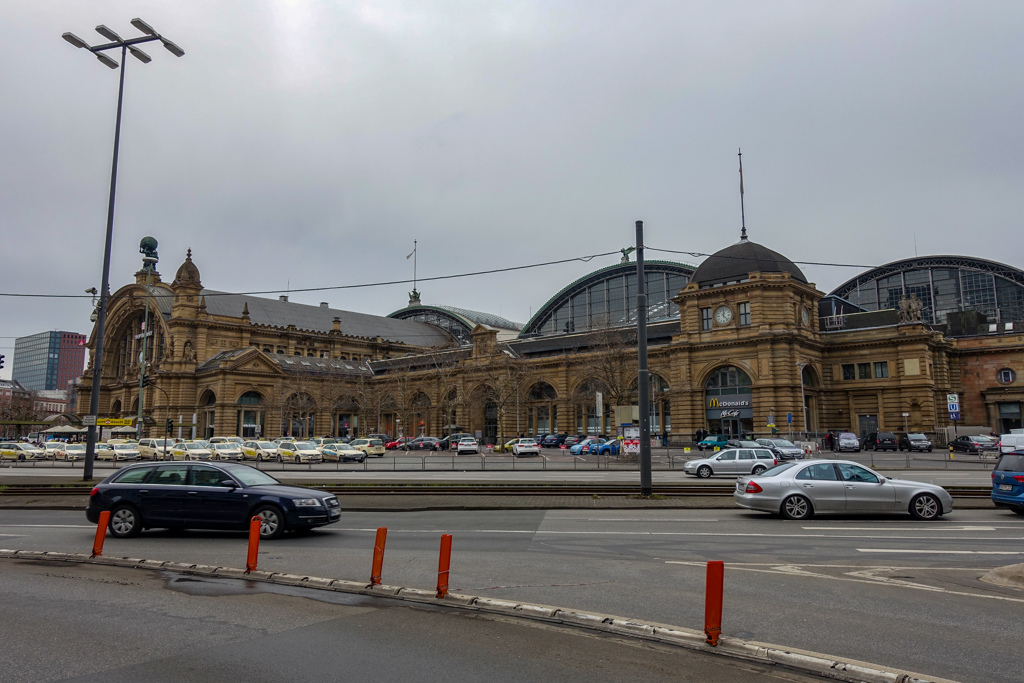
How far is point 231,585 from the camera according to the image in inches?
372

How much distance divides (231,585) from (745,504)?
11.9m

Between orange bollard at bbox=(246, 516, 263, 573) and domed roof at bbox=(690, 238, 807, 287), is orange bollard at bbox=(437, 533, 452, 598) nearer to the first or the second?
orange bollard at bbox=(246, 516, 263, 573)

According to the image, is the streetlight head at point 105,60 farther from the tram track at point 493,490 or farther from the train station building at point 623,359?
the train station building at point 623,359

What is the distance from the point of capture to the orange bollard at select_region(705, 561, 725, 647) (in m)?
6.62

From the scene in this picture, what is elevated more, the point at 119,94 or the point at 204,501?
the point at 119,94

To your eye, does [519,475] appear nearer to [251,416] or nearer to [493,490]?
[493,490]

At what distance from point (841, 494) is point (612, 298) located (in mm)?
87940

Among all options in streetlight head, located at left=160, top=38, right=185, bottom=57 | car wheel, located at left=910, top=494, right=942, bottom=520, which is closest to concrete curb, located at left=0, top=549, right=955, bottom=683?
car wheel, located at left=910, top=494, right=942, bottom=520

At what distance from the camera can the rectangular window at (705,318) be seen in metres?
65.7

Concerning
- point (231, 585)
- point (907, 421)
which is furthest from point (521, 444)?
point (231, 585)

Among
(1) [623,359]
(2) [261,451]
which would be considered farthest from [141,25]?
(1) [623,359]

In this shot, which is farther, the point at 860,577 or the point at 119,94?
the point at 119,94

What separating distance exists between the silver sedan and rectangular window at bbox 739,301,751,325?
4822 cm

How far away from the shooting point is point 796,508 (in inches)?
645
